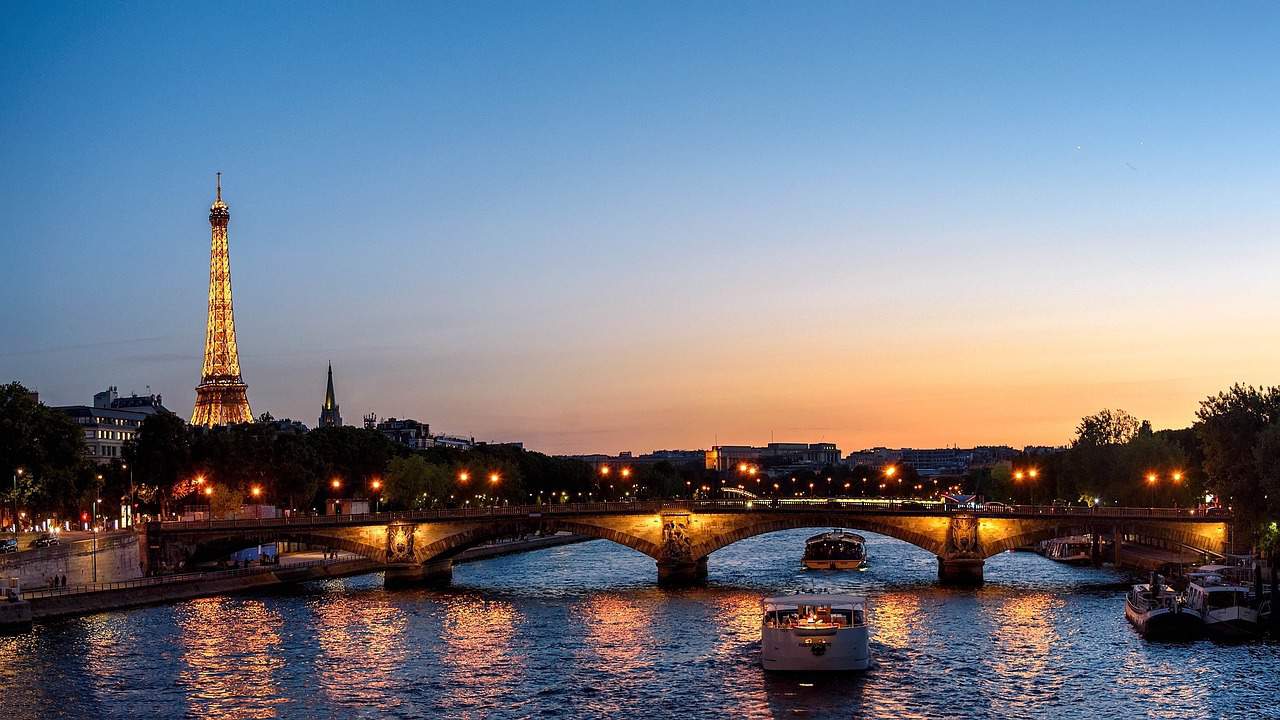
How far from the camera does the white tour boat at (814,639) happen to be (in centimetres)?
5759

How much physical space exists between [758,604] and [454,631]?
755 inches

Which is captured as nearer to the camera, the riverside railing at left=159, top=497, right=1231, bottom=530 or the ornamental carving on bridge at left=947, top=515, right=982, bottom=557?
the ornamental carving on bridge at left=947, top=515, right=982, bottom=557

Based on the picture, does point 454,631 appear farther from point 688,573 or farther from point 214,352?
point 214,352

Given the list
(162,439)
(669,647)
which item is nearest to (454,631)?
(669,647)

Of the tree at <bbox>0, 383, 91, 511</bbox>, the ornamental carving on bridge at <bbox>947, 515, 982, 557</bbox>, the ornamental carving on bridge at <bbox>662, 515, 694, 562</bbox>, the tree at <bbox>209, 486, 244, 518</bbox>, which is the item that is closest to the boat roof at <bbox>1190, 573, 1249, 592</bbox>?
the ornamental carving on bridge at <bbox>947, 515, 982, 557</bbox>

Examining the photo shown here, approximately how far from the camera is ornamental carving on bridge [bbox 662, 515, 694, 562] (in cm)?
9938

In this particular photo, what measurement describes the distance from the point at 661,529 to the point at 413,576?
18633 mm

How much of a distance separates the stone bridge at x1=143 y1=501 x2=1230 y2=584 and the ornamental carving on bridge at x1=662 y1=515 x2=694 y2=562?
7 cm

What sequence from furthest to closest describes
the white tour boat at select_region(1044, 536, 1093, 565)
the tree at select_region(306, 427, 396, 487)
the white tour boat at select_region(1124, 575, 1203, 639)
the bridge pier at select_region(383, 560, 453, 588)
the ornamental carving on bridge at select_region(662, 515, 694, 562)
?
the tree at select_region(306, 427, 396, 487) < the white tour boat at select_region(1044, 536, 1093, 565) < the bridge pier at select_region(383, 560, 453, 588) < the ornamental carving on bridge at select_region(662, 515, 694, 562) < the white tour boat at select_region(1124, 575, 1203, 639)

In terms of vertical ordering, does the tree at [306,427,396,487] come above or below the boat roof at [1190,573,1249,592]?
above

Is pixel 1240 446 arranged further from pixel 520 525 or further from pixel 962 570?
pixel 520 525

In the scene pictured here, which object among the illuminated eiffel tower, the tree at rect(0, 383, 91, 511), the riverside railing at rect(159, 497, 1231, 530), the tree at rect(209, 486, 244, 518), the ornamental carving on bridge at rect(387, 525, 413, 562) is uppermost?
the illuminated eiffel tower

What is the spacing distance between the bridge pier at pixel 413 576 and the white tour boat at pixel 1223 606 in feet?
172

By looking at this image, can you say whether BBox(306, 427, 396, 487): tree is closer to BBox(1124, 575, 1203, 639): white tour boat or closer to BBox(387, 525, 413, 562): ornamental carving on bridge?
BBox(387, 525, 413, 562): ornamental carving on bridge
